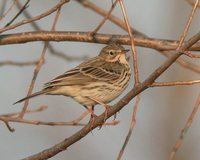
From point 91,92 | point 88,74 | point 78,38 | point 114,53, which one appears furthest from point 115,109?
point 114,53

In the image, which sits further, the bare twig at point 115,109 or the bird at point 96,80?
the bird at point 96,80

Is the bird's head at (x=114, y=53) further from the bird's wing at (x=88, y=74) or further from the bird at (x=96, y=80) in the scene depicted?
the bird's wing at (x=88, y=74)

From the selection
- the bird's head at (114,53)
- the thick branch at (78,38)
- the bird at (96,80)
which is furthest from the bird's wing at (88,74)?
the thick branch at (78,38)

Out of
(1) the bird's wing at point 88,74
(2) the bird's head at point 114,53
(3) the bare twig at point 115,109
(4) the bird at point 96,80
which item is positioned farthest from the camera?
(2) the bird's head at point 114,53

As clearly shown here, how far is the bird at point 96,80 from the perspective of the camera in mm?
8766

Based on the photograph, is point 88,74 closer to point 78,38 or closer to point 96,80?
point 96,80

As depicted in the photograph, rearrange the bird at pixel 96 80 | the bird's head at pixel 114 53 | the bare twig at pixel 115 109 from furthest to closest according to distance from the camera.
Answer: the bird's head at pixel 114 53 → the bird at pixel 96 80 → the bare twig at pixel 115 109

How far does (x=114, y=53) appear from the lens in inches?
394

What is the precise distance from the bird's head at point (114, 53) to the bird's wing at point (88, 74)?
117 mm

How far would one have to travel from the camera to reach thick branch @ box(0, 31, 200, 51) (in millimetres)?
8766

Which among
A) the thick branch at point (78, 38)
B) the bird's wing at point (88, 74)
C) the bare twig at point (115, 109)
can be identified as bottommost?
the bare twig at point (115, 109)

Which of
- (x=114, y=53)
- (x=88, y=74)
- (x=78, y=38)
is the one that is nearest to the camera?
(x=78, y=38)

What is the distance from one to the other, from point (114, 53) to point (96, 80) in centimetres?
83

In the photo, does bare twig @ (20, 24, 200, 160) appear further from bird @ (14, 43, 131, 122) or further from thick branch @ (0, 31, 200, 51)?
thick branch @ (0, 31, 200, 51)
